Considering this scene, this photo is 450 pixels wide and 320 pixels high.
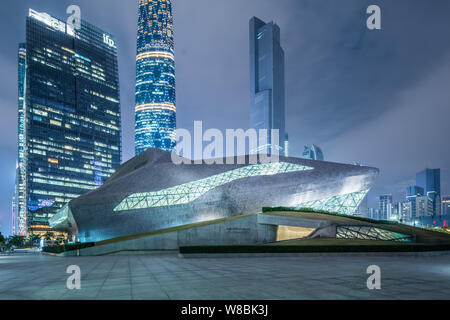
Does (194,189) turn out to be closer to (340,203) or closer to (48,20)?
(340,203)

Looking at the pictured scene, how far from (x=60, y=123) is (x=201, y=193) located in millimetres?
156681

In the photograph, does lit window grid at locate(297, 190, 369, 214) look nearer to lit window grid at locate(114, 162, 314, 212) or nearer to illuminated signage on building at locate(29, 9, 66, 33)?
lit window grid at locate(114, 162, 314, 212)

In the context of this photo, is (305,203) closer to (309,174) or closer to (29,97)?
(309,174)

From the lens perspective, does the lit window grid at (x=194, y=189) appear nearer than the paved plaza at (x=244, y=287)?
No

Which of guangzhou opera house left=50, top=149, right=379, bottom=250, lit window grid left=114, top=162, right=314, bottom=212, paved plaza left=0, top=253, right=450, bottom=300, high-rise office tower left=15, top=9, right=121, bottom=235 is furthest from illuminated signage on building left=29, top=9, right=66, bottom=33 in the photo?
paved plaza left=0, top=253, right=450, bottom=300

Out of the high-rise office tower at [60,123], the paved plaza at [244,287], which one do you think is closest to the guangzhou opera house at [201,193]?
the paved plaza at [244,287]

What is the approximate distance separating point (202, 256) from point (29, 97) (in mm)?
170357

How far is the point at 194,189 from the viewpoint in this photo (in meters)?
40.9

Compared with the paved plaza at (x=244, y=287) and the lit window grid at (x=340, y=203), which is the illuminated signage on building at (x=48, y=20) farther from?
the paved plaza at (x=244, y=287)

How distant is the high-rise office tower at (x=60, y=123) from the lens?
153000mm

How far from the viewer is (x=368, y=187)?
1848 inches

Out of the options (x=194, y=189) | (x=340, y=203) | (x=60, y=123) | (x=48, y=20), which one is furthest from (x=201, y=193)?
(x=48, y=20)

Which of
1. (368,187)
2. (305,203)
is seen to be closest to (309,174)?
(305,203)

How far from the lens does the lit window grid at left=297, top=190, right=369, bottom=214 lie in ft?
145
